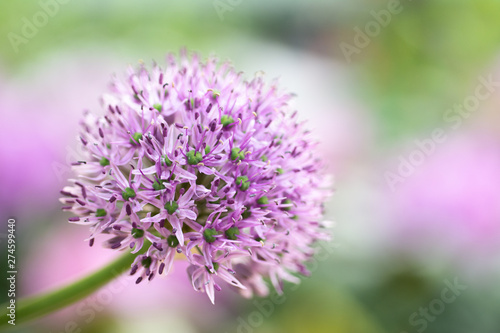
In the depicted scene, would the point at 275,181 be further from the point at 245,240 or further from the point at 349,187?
the point at 349,187

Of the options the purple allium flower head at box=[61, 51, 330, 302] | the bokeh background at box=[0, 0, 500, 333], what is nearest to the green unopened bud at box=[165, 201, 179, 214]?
the purple allium flower head at box=[61, 51, 330, 302]

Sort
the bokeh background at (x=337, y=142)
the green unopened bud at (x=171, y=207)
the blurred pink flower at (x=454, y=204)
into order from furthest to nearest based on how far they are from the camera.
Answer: the blurred pink flower at (x=454, y=204), the bokeh background at (x=337, y=142), the green unopened bud at (x=171, y=207)

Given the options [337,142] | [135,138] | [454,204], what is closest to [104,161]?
[135,138]

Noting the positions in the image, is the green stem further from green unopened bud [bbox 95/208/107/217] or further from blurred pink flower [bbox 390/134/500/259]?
blurred pink flower [bbox 390/134/500/259]

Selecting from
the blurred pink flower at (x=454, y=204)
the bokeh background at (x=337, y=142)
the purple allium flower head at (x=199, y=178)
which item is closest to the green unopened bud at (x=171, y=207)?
the purple allium flower head at (x=199, y=178)

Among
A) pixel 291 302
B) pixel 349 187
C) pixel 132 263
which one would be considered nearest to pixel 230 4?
pixel 349 187

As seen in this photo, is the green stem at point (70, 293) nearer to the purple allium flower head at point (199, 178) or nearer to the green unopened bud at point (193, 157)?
the purple allium flower head at point (199, 178)

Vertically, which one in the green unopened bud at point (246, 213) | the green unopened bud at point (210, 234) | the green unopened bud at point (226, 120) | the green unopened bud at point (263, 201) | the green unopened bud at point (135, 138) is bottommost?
the green unopened bud at point (210, 234)

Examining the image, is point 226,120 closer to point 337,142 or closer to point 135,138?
point 135,138

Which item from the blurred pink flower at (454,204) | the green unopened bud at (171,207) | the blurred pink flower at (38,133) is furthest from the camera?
the blurred pink flower at (454,204)
